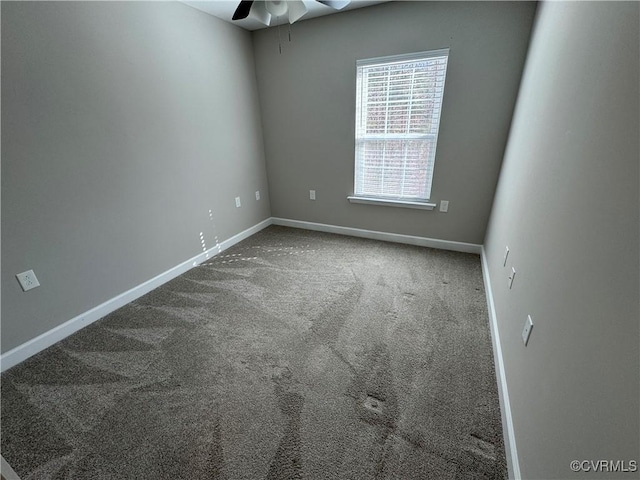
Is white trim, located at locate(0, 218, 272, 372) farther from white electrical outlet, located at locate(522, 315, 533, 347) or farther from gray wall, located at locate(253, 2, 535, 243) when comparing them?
white electrical outlet, located at locate(522, 315, 533, 347)

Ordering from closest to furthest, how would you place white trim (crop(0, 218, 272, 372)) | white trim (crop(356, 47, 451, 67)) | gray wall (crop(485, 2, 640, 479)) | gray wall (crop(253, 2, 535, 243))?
gray wall (crop(485, 2, 640, 479)), white trim (crop(0, 218, 272, 372)), gray wall (crop(253, 2, 535, 243)), white trim (crop(356, 47, 451, 67))

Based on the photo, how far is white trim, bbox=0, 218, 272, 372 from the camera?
1.63 metres

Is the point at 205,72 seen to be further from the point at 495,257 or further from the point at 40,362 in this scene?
the point at 495,257

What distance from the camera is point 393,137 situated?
2766 millimetres

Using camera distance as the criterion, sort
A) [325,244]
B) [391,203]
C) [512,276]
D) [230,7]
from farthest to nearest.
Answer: [325,244] < [391,203] < [230,7] < [512,276]

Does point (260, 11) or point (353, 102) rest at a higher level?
point (260, 11)

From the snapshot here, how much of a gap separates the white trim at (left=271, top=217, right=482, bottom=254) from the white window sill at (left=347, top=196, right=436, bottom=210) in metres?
0.37

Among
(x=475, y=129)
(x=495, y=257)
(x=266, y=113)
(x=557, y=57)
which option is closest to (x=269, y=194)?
(x=266, y=113)

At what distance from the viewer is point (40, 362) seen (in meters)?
1.65

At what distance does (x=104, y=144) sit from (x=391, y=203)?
2593mm

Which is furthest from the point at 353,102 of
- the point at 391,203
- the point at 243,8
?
the point at 243,8

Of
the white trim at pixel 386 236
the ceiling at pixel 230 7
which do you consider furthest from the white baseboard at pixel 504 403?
the ceiling at pixel 230 7

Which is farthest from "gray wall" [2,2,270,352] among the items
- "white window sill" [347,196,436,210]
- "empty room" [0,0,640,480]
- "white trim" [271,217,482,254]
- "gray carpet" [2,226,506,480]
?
"white window sill" [347,196,436,210]

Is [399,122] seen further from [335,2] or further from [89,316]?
[89,316]
